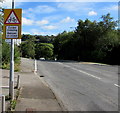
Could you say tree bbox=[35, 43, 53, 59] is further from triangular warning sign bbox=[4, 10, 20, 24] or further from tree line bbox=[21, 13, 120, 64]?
triangular warning sign bbox=[4, 10, 20, 24]

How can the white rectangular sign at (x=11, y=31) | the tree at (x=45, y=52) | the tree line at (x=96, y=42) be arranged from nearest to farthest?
the white rectangular sign at (x=11, y=31) < the tree line at (x=96, y=42) < the tree at (x=45, y=52)

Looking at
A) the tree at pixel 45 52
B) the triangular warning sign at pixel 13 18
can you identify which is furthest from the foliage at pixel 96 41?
the tree at pixel 45 52

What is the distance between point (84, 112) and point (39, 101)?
1.83 m

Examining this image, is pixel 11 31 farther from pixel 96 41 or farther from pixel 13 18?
pixel 96 41

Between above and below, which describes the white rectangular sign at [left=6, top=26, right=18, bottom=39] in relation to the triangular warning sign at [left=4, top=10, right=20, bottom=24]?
below

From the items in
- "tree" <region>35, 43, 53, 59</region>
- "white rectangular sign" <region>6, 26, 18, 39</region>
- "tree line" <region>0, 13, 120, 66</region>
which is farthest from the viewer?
"tree" <region>35, 43, 53, 59</region>

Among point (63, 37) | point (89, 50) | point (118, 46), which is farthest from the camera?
point (63, 37)

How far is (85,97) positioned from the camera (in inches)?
322

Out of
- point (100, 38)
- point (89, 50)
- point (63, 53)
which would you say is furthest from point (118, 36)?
point (63, 53)

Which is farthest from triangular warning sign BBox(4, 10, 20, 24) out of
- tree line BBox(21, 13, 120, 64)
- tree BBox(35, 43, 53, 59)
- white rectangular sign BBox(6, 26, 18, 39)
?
tree BBox(35, 43, 53, 59)

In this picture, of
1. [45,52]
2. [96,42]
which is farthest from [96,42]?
[45,52]

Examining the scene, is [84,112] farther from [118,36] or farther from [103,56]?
[118,36]

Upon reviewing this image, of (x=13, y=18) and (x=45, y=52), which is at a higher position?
(x=13, y=18)

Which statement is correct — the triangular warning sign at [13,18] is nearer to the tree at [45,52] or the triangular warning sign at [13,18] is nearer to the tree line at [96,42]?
the tree line at [96,42]
